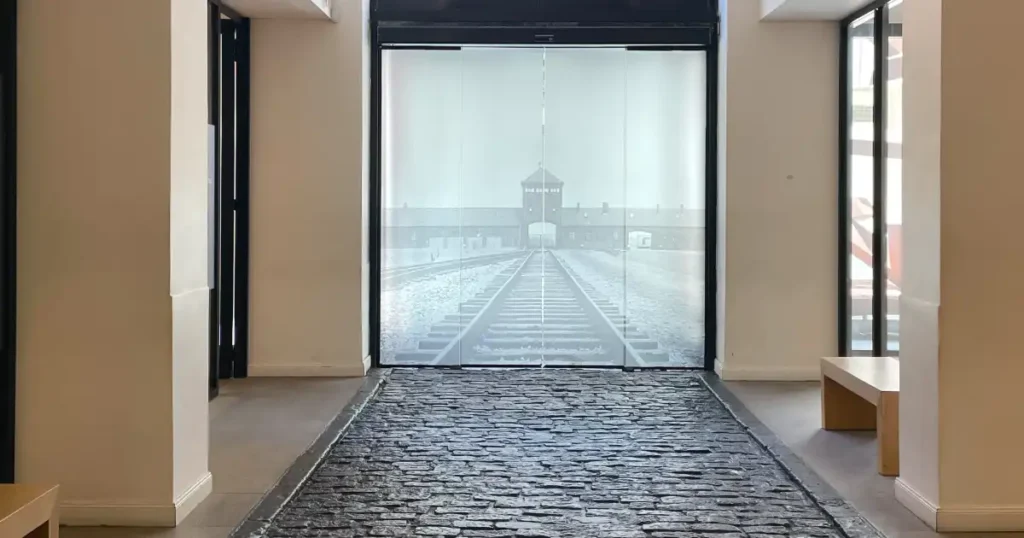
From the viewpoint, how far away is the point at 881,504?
317 centimetres

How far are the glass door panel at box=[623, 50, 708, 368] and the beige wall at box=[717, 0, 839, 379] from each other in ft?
1.20

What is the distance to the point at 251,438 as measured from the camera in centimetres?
414

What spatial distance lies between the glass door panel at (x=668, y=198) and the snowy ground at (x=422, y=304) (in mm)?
1072

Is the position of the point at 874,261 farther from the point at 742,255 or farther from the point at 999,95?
the point at 999,95

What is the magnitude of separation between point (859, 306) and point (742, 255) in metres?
0.84

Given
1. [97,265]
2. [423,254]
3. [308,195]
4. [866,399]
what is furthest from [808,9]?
[97,265]

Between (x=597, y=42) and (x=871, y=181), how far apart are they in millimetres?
2147

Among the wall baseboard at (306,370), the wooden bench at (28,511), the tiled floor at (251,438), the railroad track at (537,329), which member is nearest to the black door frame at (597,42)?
the railroad track at (537,329)

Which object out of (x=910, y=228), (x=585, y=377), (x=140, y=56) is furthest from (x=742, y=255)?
(x=140, y=56)

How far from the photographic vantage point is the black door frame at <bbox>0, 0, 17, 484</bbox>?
2883 millimetres

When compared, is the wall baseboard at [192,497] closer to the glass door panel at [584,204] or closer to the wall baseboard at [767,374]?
the glass door panel at [584,204]

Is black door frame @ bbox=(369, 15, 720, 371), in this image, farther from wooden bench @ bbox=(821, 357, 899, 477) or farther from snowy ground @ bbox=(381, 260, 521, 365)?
wooden bench @ bbox=(821, 357, 899, 477)

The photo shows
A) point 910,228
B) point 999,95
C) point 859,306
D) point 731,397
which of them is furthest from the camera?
point 859,306

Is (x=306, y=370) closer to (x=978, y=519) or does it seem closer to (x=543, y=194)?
(x=543, y=194)
